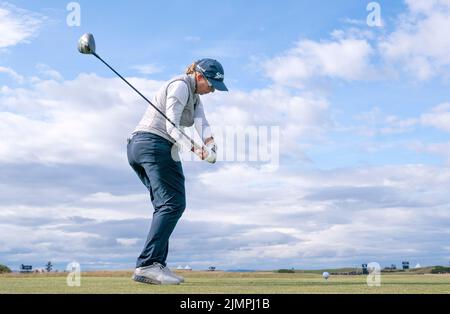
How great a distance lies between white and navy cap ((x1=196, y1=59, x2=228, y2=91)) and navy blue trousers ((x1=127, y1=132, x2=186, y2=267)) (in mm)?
1036

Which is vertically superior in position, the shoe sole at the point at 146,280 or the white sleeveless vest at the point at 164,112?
the white sleeveless vest at the point at 164,112

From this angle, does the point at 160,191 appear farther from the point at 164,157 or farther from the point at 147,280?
the point at 147,280

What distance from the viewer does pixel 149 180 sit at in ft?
27.4

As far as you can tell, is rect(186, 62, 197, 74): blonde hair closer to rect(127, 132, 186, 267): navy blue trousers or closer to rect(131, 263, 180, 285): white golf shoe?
rect(127, 132, 186, 267): navy blue trousers

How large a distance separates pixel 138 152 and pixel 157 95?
0.85 m

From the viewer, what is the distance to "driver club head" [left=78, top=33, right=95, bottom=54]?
8477 mm

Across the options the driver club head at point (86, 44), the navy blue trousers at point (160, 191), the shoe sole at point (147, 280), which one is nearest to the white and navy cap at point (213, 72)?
the navy blue trousers at point (160, 191)

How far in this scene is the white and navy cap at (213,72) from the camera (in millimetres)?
8289

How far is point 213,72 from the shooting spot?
830 cm

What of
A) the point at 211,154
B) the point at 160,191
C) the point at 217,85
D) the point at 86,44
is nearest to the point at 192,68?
the point at 217,85

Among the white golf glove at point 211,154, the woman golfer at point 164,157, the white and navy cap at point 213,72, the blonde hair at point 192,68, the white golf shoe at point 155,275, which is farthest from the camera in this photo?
the blonde hair at point 192,68

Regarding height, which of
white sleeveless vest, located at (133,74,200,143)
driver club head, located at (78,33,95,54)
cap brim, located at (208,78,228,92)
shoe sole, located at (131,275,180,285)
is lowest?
shoe sole, located at (131,275,180,285)

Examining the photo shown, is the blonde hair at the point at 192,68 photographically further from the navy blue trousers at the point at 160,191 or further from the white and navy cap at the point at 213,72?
the navy blue trousers at the point at 160,191

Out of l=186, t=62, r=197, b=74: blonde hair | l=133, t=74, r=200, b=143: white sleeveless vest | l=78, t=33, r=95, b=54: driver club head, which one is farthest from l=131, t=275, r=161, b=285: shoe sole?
l=78, t=33, r=95, b=54: driver club head
